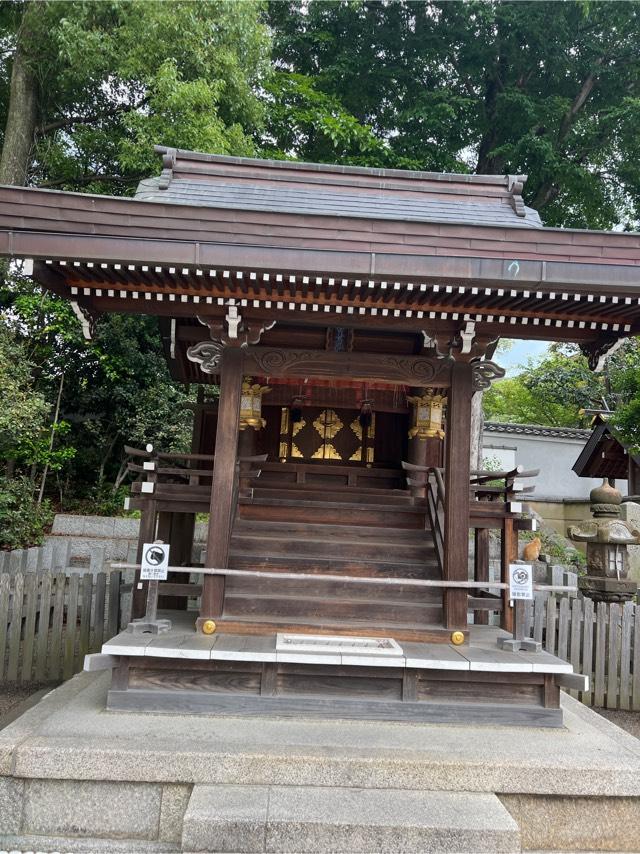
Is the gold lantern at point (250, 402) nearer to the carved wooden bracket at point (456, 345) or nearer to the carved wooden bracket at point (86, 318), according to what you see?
the carved wooden bracket at point (86, 318)

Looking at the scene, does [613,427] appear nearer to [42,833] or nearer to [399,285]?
[399,285]

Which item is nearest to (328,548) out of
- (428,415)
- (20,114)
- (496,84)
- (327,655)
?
(327,655)

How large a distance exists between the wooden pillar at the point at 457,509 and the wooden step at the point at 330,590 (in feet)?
1.43

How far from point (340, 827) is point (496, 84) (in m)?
19.8

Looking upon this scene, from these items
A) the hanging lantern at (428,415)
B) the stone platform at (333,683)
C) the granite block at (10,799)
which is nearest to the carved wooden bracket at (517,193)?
the hanging lantern at (428,415)

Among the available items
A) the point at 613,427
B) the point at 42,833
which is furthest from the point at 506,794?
the point at 613,427

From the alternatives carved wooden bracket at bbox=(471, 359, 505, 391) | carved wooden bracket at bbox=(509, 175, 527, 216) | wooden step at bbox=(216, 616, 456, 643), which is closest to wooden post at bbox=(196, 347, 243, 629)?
wooden step at bbox=(216, 616, 456, 643)

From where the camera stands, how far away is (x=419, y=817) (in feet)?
11.6

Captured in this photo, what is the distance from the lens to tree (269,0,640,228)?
618 inches

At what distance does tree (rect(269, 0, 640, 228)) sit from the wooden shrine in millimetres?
10379

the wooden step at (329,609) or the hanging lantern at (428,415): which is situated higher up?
the hanging lantern at (428,415)

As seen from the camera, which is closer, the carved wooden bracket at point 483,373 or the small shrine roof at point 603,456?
the carved wooden bracket at point 483,373

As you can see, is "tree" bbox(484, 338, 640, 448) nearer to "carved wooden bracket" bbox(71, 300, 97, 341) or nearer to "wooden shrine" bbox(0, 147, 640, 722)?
"wooden shrine" bbox(0, 147, 640, 722)

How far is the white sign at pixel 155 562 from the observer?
4.98 meters
